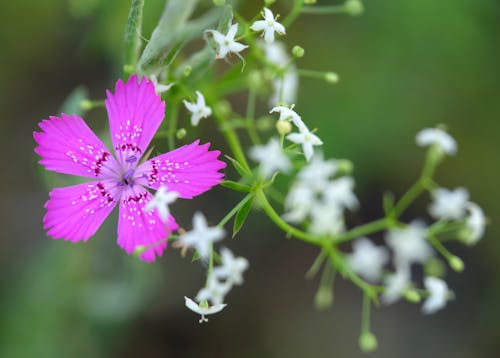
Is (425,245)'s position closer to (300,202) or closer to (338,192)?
(338,192)

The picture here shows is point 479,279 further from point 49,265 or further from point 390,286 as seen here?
point 49,265

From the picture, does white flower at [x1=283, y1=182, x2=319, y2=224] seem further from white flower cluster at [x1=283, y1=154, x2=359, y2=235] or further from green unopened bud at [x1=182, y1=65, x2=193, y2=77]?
green unopened bud at [x1=182, y1=65, x2=193, y2=77]

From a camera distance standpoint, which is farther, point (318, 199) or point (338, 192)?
point (318, 199)

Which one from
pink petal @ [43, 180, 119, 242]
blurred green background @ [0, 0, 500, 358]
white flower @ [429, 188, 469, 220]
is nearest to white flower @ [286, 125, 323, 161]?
pink petal @ [43, 180, 119, 242]

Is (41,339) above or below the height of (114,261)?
below

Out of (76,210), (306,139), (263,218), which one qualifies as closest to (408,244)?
(306,139)

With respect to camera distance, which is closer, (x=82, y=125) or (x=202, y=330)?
(x=82, y=125)

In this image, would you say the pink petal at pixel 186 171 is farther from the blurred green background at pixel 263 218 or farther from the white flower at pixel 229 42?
the blurred green background at pixel 263 218

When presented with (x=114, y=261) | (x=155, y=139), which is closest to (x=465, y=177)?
(x=114, y=261)

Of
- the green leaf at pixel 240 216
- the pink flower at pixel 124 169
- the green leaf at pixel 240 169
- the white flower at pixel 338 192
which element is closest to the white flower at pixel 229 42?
the pink flower at pixel 124 169
